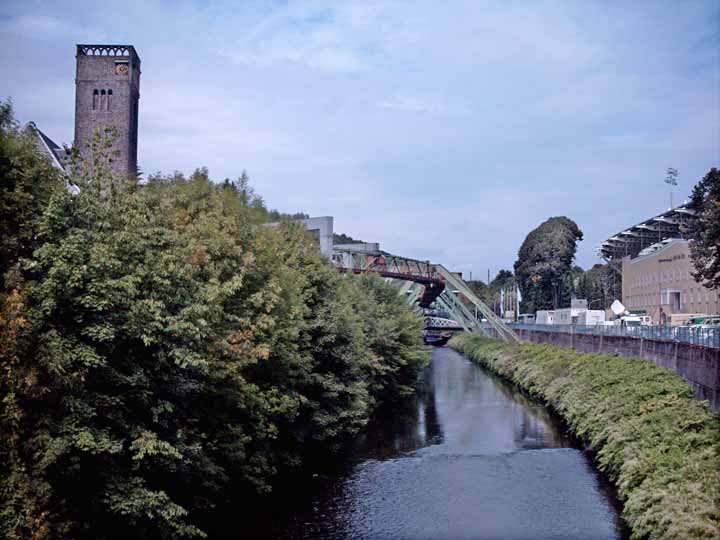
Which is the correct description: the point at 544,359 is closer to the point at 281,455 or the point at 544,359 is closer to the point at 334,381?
the point at 334,381

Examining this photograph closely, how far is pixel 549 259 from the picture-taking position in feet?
324

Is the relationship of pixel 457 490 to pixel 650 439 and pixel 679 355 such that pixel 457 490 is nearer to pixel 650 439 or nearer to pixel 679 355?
pixel 650 439

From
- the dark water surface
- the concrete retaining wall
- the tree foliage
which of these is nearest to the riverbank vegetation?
the dark water surface

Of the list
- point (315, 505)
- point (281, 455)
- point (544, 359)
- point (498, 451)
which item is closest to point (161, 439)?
point (315, 505)

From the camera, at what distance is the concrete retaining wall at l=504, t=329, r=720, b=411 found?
2293 centimetres

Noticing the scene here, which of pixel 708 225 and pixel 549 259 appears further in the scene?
pixel 549 259

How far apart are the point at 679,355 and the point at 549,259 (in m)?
71.9

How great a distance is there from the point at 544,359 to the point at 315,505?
34726mm

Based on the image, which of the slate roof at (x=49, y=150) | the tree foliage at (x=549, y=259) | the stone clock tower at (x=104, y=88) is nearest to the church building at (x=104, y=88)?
the stone clock tower at (x=104, y=88)

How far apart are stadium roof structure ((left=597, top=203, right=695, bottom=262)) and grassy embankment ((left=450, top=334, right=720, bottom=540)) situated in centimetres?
6447

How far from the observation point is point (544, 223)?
102500 mm

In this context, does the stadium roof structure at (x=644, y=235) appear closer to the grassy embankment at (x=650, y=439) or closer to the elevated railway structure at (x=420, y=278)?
the elevated railway structure at (x=420, y=278)

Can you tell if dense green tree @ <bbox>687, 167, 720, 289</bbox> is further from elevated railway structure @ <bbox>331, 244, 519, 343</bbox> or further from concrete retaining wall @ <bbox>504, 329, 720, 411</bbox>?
elevated railway structure @ <bbox>331, 244, 519, 343</bbox>

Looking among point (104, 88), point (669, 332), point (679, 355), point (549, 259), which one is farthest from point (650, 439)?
point (549, 259)
